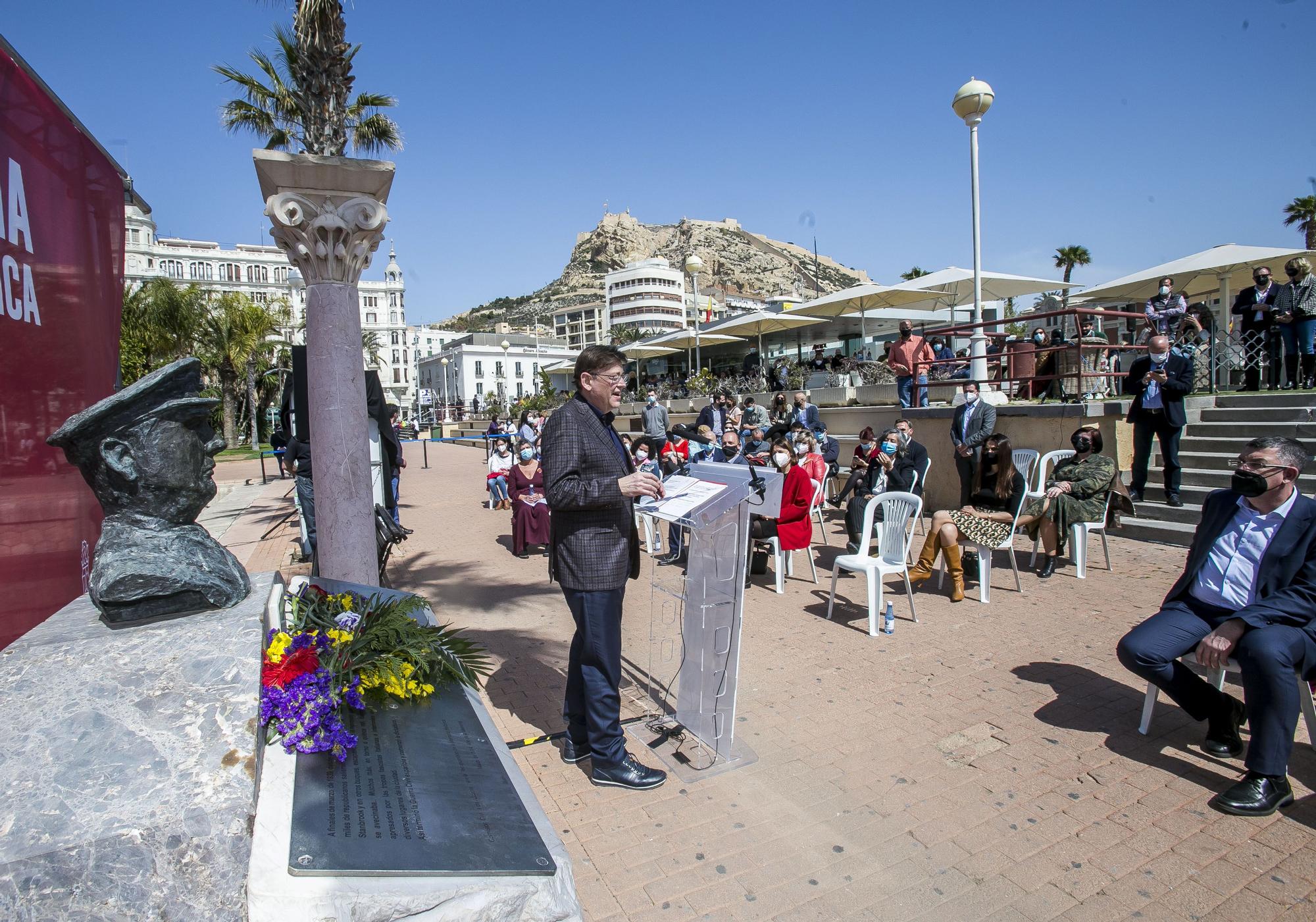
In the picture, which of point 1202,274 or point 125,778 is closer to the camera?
point 125,778

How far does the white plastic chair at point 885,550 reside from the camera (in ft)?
19.0

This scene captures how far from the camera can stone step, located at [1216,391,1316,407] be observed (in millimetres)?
8875

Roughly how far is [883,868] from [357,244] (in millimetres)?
4861

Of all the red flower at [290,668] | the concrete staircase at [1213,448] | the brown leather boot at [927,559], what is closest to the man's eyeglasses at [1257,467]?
the brown leather boot at [927,559]

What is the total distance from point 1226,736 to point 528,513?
7.12 m

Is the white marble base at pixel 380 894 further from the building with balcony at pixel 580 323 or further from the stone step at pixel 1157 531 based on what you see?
the building with balcony at pixel 580 323

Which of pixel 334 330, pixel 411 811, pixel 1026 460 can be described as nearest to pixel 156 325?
pixel 334 330

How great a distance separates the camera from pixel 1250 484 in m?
3.59

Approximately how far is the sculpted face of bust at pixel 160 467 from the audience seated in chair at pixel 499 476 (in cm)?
1032

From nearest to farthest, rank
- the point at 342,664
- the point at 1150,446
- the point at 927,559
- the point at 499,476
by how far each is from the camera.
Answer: the point at 342,664 < the point at 927,559 < the point at 1150,446 < the point at 499,476

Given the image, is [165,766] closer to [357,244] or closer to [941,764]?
[941,764]

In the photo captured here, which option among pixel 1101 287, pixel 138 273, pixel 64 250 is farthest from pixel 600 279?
pixel 64 250

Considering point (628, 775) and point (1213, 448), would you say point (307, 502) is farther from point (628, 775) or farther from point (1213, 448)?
point (1213, 448)

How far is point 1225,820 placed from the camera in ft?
10.4
